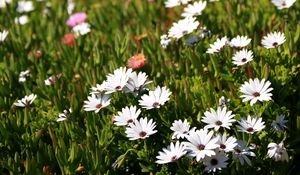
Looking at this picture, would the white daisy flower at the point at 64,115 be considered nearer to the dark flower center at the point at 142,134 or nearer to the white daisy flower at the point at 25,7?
the dark flower center at the point at 142,134

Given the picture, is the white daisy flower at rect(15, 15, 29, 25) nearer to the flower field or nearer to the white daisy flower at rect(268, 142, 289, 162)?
the flower field

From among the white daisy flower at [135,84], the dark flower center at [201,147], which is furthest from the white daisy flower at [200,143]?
the white daisy flower at [135,84]

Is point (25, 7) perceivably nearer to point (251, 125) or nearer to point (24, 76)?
point (24, 76)

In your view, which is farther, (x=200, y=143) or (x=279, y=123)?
(x=279, y=123)

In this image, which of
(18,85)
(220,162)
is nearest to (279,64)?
(220,162)

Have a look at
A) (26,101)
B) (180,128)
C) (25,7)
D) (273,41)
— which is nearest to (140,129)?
(180,128)

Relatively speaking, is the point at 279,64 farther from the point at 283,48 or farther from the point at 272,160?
the point at 272,160
